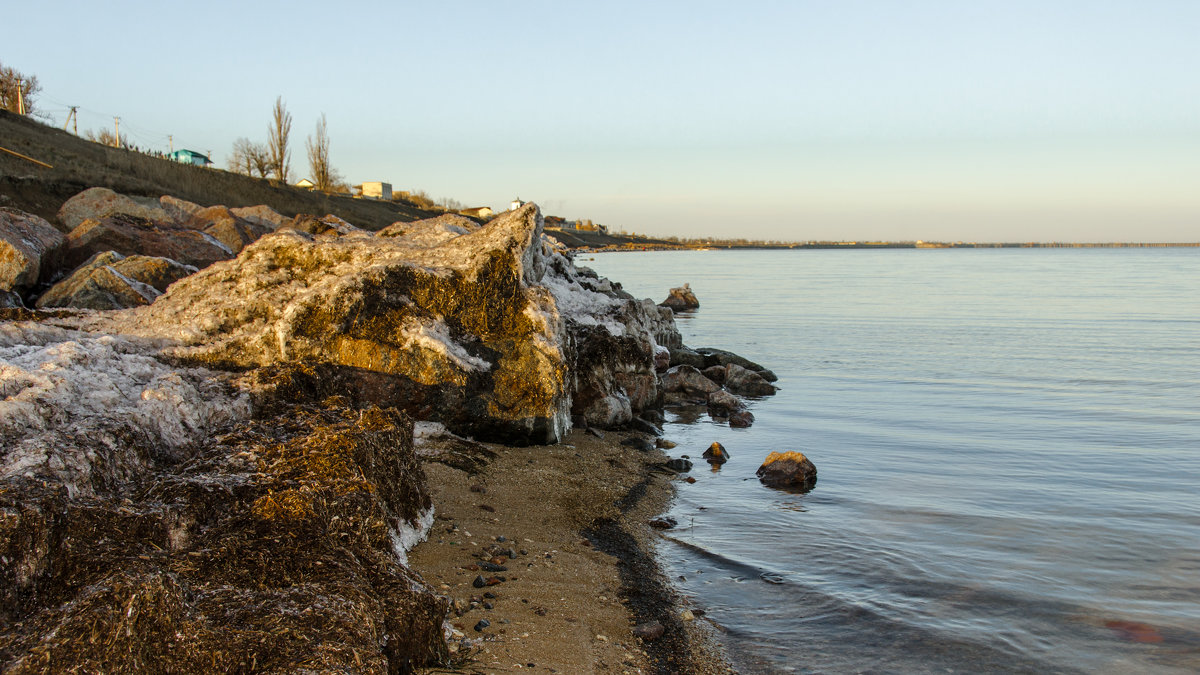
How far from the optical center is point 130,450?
3.78 m

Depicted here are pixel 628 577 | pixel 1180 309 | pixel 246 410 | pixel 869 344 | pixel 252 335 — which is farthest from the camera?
pixel 1180 309

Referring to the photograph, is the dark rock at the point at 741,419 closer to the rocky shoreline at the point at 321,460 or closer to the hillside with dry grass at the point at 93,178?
the rocky shoreline at the point at 321,460

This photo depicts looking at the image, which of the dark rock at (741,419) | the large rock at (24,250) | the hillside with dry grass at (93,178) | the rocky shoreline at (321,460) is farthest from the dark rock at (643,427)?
the hillside with dry grass at (93,178)

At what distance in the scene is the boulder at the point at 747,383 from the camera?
1393 centimetres

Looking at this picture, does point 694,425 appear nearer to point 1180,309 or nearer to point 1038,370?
point 1038,370

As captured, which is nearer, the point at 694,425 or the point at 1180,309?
the point at 694,425

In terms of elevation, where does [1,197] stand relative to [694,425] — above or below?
above

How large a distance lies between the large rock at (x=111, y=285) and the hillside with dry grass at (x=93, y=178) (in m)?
10.0

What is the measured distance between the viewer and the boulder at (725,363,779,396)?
1393 centimetres

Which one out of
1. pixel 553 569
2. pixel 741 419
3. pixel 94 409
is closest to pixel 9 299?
pixel 94 409

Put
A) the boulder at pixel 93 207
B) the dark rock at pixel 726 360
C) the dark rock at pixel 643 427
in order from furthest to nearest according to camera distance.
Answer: the boulder at pixel 93 207
the dark rock at pixel 726 360
the dark rock at pixel 643 427

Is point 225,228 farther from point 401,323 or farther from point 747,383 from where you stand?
point 401,323

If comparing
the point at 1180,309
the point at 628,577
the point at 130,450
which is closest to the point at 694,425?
the point at 628,577

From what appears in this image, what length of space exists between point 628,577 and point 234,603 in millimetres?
2811
